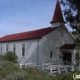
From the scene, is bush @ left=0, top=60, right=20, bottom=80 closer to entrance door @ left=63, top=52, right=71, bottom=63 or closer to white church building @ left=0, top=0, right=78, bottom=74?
white church building @ left=0, top=0, right=78, bottom=74

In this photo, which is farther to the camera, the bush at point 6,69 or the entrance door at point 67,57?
the entrance door at point 67,57

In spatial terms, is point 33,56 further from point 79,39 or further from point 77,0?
point 77,0

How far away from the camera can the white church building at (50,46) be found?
80.7 feet

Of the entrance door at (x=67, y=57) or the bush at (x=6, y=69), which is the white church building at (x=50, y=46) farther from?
the bush at (x=6, y=69)

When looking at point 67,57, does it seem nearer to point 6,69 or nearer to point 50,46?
point 50,46

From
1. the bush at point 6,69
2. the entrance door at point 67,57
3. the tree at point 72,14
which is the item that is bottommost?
the bush at point 6,69

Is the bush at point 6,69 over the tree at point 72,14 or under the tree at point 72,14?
under

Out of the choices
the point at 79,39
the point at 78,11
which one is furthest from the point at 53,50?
the point at 78,11

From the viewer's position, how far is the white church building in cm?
2461

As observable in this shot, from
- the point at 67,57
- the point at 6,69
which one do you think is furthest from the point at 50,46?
the point at 6,69

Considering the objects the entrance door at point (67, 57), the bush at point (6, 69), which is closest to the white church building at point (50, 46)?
the entrance door at point (67, 57)

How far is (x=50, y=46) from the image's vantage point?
83.0 ft

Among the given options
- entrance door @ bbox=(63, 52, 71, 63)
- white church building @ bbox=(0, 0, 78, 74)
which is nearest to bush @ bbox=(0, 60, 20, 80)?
white church building @ bbox=(0, 0, 78, 74)

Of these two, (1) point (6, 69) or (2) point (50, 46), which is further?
(2) point (50, 46)
